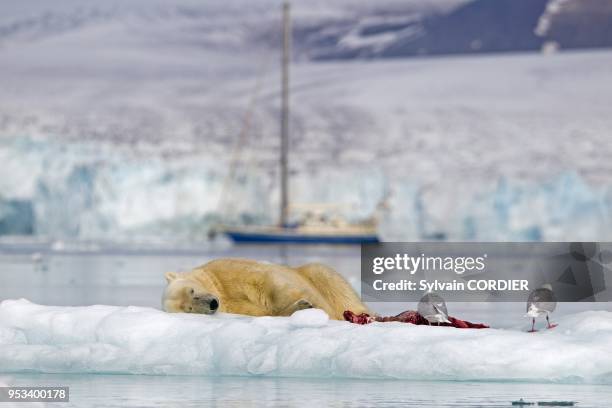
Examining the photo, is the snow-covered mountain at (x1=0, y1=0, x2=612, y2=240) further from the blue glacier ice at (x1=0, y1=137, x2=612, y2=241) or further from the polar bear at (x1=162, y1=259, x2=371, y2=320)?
the polar bear at (x1=162, y1=259, x2=371, y2=320)

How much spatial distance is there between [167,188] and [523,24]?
57403 mm

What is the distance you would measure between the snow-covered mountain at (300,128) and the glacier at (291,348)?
3948 cm

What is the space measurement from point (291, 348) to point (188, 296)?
3.98ft

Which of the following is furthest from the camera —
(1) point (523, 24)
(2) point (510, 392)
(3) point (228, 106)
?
(1) point (523, 24)

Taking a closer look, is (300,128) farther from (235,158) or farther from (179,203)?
(179,203)

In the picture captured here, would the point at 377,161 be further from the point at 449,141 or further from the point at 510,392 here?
the point at 510,392

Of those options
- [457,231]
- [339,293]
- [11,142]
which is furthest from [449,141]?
[339,293]

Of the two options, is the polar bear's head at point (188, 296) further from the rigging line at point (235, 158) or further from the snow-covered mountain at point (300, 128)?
the rigging line at point (235, 158)

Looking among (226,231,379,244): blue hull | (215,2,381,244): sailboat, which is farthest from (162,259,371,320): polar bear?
(226,231,379,244): blue hull

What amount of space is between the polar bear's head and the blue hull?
48.7m

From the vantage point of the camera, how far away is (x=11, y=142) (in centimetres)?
4859

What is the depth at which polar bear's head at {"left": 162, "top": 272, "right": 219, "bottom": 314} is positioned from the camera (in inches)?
317

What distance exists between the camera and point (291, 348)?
7172mm

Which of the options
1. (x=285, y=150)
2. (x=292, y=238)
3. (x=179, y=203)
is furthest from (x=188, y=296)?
(x=292, y=238)
